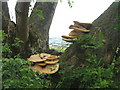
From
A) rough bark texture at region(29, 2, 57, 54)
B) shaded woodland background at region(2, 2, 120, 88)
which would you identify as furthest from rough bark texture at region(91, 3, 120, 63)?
rough bark texture at region(29, 2, 57, 54)

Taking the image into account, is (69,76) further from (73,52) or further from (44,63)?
(44,63)

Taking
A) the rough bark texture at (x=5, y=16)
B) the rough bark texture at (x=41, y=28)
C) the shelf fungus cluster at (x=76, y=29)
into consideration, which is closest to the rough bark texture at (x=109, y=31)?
the shelf fungus cluster at (x=76, y=29)

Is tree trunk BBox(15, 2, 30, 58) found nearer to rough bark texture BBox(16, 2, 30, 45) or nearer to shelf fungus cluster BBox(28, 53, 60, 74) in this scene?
rough bark texture BBox(16, 2, 30, 45)

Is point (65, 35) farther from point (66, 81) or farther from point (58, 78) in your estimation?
point (66, 81)

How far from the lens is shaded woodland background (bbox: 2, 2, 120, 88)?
7.91ft

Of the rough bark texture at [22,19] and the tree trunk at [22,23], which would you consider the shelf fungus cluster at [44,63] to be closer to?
the tree trunk at [22,23]

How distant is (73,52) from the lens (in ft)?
11.5

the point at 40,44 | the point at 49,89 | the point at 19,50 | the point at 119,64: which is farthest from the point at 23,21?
the point at 119,64

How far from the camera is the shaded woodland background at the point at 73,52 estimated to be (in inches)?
95.0

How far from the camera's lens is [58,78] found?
3.55m

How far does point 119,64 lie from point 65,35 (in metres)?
1.52

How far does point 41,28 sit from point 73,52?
2.34 metres

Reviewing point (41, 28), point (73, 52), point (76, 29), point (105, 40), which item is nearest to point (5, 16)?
point (41, 28)

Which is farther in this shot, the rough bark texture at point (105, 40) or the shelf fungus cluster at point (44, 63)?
the shelf fungus cluster at point (44, 63)
